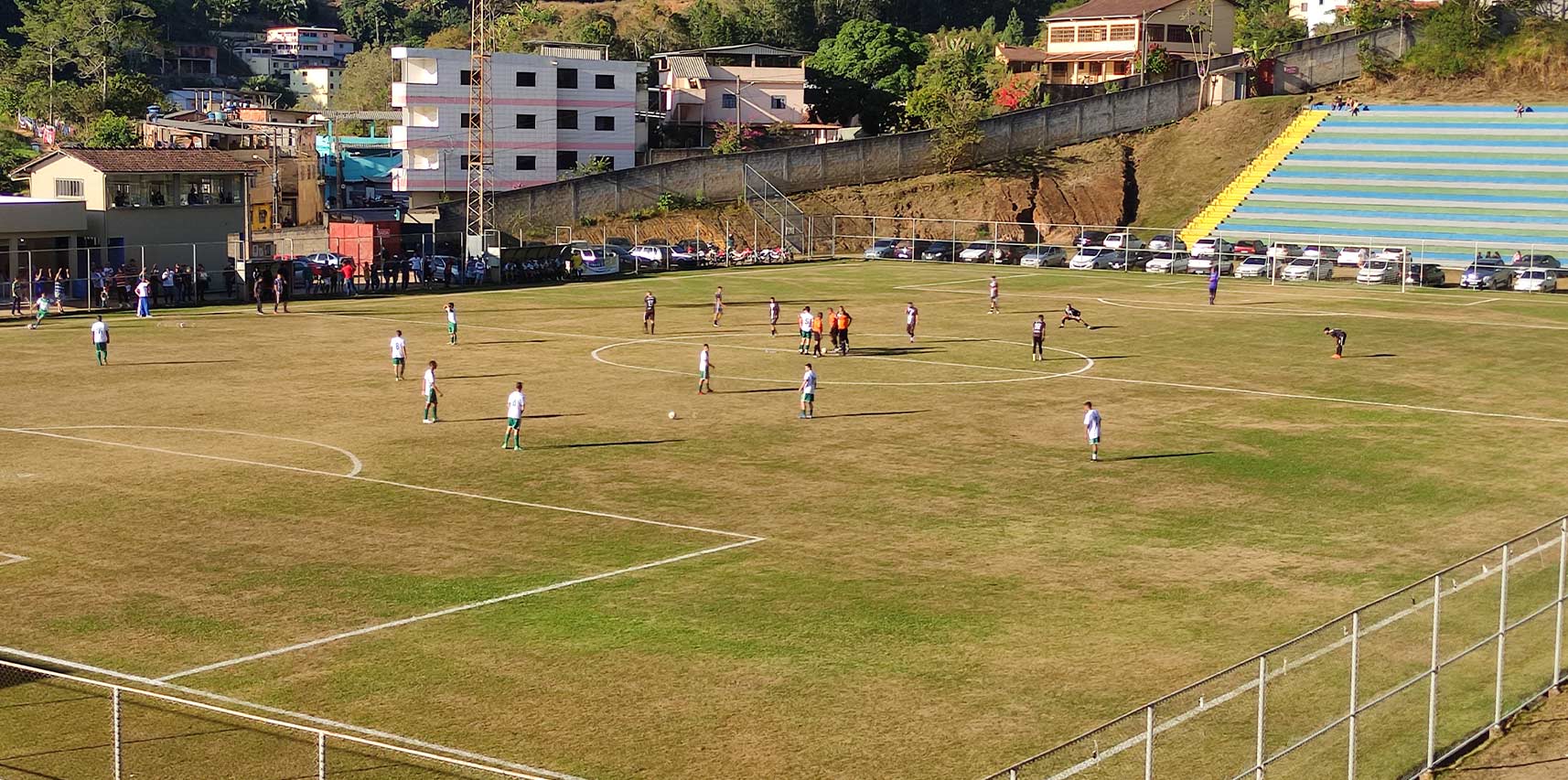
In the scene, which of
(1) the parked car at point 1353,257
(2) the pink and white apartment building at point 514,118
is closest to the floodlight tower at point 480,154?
(2) the pink and white apartment building at point 514,118

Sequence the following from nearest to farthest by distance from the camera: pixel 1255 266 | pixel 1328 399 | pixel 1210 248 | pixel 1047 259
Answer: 1. pixel 1328 399
2. pixel 1255 266
3. pixel 1210 248
4. pixel 1047 259

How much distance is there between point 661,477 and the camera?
3734 centimetres

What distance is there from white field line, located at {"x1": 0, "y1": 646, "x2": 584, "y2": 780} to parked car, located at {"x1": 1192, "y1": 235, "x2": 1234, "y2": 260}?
3188 inches

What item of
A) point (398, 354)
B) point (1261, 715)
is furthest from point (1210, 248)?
point (1261, 715)

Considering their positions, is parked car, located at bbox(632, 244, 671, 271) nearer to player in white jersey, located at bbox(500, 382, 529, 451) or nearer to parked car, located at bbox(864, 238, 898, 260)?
parked car, located at bbox(864, 238, 898, 260)

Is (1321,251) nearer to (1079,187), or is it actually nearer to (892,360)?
(1079,187)

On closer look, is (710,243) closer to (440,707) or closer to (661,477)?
(661,477)

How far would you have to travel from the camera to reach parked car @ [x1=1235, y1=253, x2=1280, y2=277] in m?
91.2

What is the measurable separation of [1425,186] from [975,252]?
96.9 ft

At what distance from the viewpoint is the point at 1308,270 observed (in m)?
90.2

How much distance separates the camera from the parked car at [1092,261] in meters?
97.6

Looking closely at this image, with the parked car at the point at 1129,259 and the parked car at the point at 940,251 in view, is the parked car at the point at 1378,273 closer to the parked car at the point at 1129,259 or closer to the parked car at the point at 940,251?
the parked car at the point at 1129,259

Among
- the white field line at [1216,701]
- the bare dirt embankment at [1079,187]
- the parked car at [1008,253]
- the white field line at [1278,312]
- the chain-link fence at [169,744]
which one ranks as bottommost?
the chain-link fence at [169,744]

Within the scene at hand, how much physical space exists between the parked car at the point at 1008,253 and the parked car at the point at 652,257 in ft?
69.1
